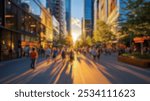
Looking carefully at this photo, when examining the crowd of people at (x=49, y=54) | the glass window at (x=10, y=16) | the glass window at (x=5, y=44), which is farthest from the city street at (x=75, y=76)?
the glass window at (x=10, y=16)

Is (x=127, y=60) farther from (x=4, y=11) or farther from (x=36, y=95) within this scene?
(x=36, y=95)

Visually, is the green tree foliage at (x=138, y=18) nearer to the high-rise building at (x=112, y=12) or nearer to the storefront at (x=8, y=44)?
the storefront at (x=8, y=44)

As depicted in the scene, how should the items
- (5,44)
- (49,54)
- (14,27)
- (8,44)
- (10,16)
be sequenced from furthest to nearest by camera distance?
(14,27) < (10,16) < (8,44) < (5,44) < (49,54)

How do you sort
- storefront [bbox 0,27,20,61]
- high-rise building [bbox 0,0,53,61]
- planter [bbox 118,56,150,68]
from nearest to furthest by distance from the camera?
planter [bbox 118,56,150,68] → storefront [bbox 0,27,20,61] → high-rise building [bbox 0,0,53,61]

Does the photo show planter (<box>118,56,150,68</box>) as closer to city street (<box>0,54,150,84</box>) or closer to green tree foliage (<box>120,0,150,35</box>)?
city street (<box>0,54,150,84</box>)

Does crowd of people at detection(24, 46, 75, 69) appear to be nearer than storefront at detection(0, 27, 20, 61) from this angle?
Yes

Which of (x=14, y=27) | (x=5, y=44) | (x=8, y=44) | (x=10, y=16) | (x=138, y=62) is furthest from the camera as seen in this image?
(x=14, y=27)

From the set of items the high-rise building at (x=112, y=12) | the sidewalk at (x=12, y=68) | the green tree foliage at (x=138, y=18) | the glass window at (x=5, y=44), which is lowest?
the sidewalk at (x=12, y=68)

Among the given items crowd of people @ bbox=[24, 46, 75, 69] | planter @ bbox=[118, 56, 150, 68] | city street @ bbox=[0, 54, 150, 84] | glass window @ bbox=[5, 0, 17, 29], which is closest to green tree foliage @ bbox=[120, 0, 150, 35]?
planter @ bbox=[118, 56, 150, 68]

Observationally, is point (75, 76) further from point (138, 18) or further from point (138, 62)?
point (138, 18)

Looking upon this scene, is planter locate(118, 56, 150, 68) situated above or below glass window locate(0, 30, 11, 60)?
below

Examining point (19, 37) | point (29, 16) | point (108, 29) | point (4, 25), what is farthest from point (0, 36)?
point (108, 29)

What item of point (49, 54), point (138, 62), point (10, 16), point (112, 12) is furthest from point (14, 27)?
point (112, 12)

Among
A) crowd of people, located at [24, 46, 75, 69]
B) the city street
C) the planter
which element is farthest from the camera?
the planter
